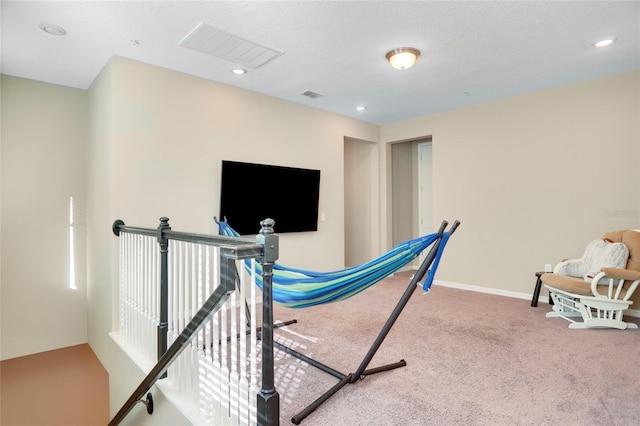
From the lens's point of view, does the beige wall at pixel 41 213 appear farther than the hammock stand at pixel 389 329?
Yes

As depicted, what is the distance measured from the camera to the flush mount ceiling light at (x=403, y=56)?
315 cm

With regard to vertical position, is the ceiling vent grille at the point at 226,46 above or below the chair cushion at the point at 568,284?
above

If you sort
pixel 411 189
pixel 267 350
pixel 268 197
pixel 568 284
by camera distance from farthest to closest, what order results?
pixel 411 189 → pixel 268 197 → pixel 568 284 → pixel 267 350

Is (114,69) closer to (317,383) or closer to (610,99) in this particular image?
(317,383)

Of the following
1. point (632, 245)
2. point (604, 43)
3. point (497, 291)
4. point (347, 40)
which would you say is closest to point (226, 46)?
point (347, 40)

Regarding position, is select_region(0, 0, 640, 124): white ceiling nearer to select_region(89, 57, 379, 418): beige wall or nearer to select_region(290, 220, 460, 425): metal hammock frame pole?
select_region(89, 57, 379, 418): beige wall

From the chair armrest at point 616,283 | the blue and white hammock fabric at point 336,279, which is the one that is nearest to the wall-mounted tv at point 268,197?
the blue and white hammock fabric at point 336,279

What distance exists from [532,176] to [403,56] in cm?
249

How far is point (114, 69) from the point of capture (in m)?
3.26

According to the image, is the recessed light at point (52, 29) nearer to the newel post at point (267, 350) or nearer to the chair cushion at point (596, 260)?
the newel post at point (267, 350)

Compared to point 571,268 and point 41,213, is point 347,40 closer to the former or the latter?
point 571,268

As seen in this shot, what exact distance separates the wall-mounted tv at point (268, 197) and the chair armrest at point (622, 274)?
10.6ft

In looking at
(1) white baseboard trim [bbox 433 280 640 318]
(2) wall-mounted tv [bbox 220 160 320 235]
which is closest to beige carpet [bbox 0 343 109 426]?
(2) wall-mounted tv [bbox 220 160 320 235]

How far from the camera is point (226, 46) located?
3.06 meters
